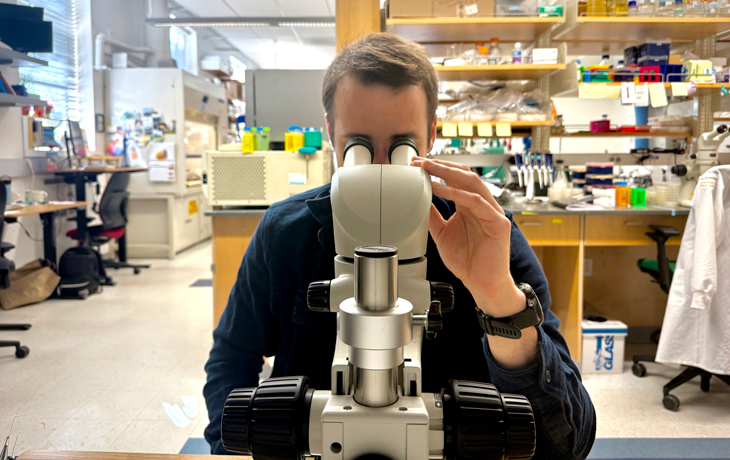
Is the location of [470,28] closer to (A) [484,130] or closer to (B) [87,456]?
(A) [484,130]

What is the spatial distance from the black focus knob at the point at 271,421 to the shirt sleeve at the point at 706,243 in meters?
2.15

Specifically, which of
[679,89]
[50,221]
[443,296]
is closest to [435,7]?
[679,89]

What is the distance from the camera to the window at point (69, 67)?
4848mm

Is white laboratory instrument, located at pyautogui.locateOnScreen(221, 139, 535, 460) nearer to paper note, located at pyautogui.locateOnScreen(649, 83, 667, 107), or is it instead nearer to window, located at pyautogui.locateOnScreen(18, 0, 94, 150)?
paper note, located at pyautogui.locateOnScreen(649, 83, 667, 107)

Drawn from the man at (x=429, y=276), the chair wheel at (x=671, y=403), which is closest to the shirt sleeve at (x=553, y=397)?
the man at (x=429, y=276)

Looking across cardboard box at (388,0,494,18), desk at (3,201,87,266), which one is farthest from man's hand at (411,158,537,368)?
desk at (3,201,87,266)

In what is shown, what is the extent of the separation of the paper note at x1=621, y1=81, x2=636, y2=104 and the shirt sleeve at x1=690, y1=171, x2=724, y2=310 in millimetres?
805

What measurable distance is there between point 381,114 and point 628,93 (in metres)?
2.60

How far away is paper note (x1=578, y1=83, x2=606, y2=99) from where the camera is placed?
2.82m

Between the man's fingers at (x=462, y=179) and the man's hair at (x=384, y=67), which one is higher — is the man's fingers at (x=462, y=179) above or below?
below

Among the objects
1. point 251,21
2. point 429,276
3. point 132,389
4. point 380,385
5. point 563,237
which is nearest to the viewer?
point 380,385

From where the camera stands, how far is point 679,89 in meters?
2.86

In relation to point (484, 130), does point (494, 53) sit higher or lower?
higher

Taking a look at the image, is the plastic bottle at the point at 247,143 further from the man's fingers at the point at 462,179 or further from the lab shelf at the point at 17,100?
the man's fingers at the point at 462,179
